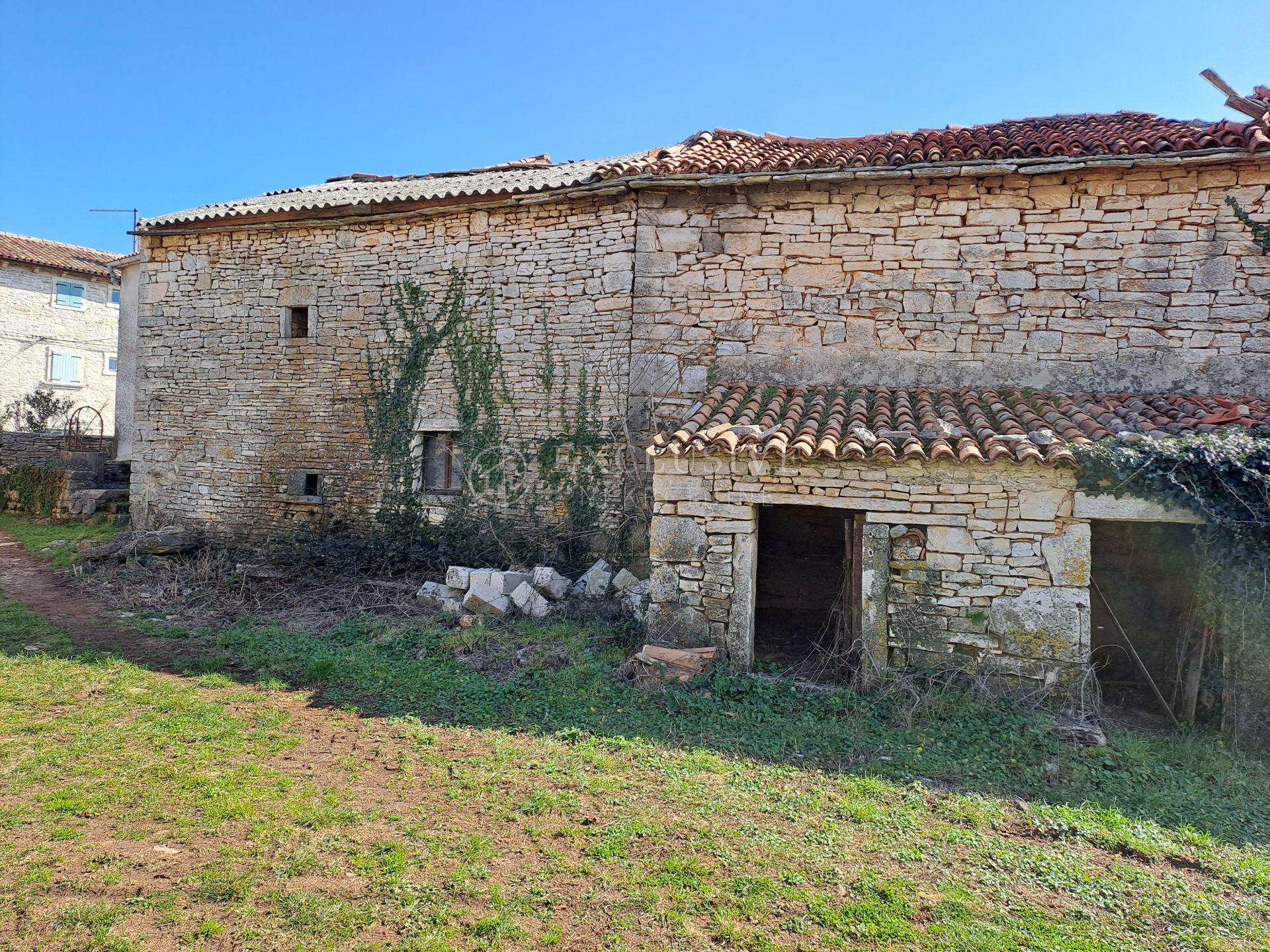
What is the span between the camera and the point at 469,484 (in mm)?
9836

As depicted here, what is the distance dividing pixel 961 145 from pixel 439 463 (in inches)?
319

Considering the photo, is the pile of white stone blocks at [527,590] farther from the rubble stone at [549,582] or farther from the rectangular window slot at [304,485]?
the rectangular window slot at [304,485]

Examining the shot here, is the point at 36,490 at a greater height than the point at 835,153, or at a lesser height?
→ lesser

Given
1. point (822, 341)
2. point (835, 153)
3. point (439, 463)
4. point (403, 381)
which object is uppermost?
point (835, 153)

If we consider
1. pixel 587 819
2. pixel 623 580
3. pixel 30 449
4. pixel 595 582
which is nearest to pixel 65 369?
pixel 30 449

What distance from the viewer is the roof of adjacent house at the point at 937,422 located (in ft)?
20.1

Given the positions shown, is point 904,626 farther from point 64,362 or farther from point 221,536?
point 64,362

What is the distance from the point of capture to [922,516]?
614 cm

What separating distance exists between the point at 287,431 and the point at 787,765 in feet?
30.3

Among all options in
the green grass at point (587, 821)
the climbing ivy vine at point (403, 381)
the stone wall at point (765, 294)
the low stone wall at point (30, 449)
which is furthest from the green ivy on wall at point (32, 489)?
the green grass at point (587, 821)

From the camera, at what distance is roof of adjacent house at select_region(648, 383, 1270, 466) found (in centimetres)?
612

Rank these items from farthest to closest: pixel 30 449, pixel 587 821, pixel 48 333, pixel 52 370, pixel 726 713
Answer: pixel 52 370, pixel 48 333, pixel 30 449, pixel 726 713, pixel 587 821

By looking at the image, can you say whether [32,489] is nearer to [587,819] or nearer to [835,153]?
[587,819]

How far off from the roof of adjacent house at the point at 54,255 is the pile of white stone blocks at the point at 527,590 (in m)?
23.2
